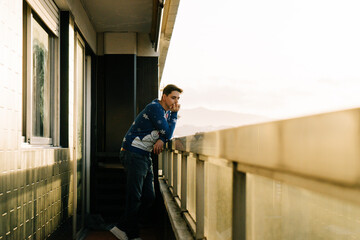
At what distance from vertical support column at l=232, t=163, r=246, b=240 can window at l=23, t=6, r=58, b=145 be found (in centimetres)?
198

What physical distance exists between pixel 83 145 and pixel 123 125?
822 mm

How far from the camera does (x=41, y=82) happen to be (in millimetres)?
3076

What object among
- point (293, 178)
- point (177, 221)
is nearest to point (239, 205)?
point (293, 178)

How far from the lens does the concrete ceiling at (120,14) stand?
14.8 feet

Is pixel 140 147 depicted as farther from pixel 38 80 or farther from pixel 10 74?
pixel 10 74

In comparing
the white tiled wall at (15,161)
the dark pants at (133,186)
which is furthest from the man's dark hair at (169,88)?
the white tiled wall at (15,161)

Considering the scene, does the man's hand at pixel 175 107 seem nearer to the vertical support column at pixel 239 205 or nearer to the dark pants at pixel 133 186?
the dark pants at pixel 133 186

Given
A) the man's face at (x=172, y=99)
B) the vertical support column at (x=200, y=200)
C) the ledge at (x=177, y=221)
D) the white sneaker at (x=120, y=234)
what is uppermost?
the man's face at (x=172, y=99)

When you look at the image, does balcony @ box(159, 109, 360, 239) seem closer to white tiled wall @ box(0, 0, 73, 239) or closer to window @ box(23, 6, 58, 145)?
white tiled wall @ box(0, 0, 73, 239)

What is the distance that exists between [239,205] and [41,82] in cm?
247

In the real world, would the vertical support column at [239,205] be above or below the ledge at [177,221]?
above

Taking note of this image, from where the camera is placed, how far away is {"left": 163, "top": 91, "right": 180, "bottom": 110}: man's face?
11.6 ft

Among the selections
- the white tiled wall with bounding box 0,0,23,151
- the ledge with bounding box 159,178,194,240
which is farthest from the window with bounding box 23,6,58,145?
the ledge with bounding box 159,178,194,240

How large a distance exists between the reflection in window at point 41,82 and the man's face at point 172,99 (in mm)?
1092
